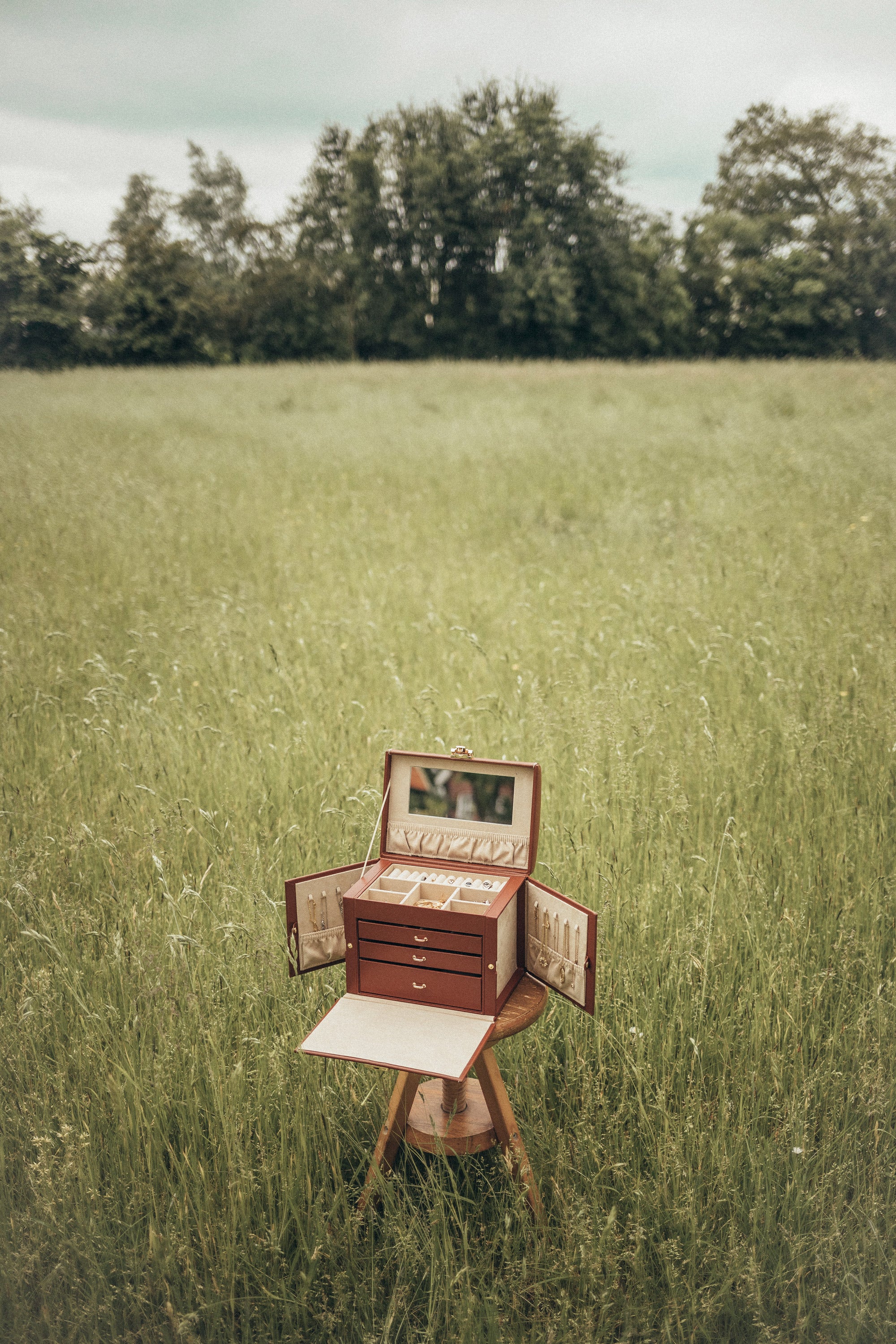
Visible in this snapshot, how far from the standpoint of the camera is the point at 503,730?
131 inches

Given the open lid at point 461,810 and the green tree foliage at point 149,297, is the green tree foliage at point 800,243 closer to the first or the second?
the green tree foliage at point 149,297

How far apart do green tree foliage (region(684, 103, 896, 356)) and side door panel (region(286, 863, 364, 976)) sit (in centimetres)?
2125

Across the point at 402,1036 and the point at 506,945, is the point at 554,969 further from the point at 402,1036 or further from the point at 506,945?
the point at 402,1036

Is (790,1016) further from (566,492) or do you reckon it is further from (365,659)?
(566,492)

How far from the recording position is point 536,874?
251 cm

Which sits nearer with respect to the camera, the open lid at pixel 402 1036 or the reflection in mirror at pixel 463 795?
the open lid at pixel 402 1036

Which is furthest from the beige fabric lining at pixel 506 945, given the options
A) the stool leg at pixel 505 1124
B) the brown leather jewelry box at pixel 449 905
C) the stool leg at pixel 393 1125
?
the stool leg at pixel 393 1125

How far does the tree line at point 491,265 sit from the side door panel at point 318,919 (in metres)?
16.8

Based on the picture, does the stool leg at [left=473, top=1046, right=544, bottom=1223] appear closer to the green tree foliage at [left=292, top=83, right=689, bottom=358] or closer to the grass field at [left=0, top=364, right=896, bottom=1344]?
the grass field at [left=0, top=364, right=896, bottom=1344]

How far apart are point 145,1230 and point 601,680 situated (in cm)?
275

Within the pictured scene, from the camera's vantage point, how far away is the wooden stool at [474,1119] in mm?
1482

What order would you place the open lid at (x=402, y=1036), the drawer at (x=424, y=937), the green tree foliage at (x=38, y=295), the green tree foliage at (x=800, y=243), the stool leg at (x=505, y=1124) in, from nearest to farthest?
1. the open lid at (x=402, y=1036)
2. the drawer at (x=424, y=937)
3. the stool leg at (x=505, y=1124)
4. the green tree foliage at (x=38, y=295)
5. the green tree foliage at (x=800, y=243)

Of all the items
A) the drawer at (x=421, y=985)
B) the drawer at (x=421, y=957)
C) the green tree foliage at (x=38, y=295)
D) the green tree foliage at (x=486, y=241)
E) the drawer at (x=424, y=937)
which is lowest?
the drawer at (x=421, y=985)

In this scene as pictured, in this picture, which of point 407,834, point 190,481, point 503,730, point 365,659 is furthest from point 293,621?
point 190,481
